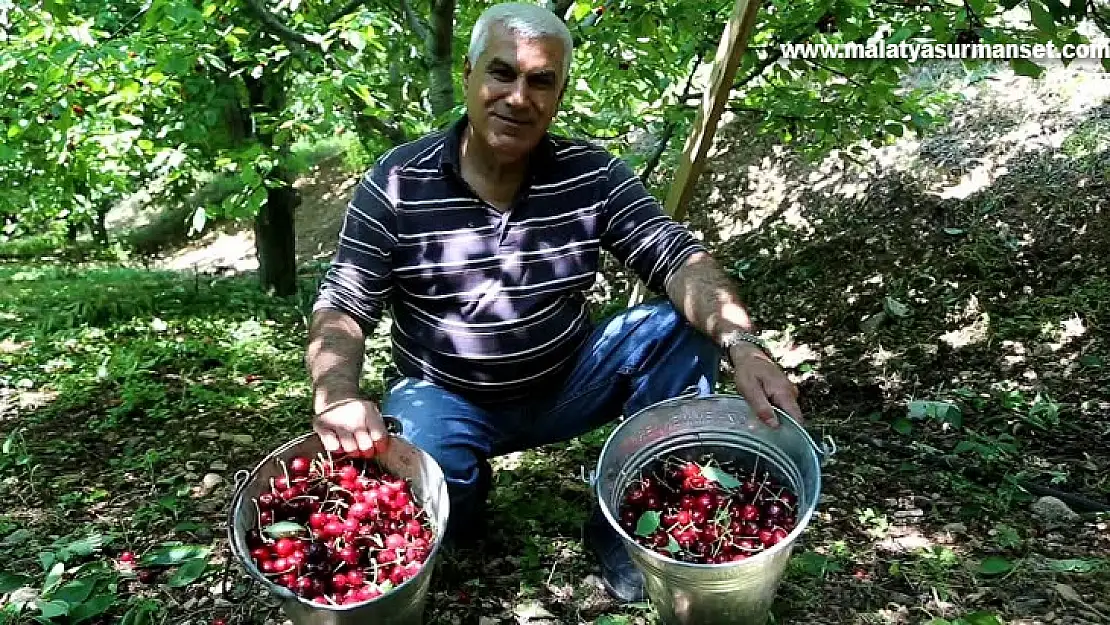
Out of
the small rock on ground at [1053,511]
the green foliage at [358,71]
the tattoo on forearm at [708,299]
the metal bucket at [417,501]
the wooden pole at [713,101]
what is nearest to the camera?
the metal bucket at [417,501]

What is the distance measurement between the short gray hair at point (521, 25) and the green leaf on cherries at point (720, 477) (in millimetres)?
1061

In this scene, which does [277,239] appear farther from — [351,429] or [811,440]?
[811,440]

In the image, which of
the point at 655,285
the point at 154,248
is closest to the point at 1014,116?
the point at 655,285

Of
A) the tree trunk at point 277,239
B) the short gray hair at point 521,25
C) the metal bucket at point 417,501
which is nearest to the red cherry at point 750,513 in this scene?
the metal bucket at point 417,501

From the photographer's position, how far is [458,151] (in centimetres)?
216

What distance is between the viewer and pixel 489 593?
2117 millimetres

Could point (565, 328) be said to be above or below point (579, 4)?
below

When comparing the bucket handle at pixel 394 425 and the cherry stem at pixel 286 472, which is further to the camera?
the bucket handle at pixel 394 425

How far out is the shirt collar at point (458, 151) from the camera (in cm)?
212

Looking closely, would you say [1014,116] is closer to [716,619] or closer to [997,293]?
[997,293]

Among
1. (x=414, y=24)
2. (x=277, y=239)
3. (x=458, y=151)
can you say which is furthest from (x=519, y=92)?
(x=277, y=239)

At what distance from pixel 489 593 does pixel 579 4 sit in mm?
2366

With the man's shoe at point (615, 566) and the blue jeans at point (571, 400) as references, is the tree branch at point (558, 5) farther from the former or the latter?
the man's shoe at point (615, 566)

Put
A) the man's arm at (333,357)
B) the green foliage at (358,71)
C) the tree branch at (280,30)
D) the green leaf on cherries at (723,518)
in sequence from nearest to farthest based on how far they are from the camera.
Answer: the green leaf on cherries at (723,518), the man's arm at (333,357), the green foliage at (358,71), the tree branch at (280,30)
